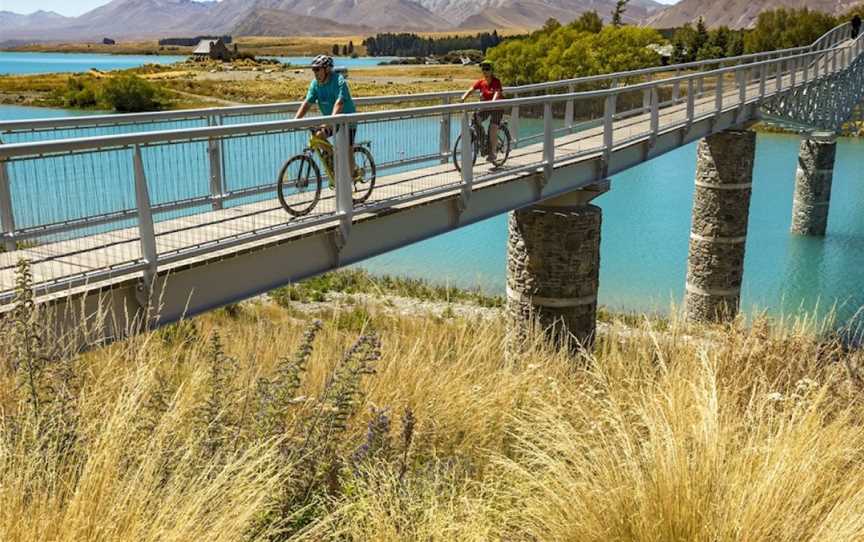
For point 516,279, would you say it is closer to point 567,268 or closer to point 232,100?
point 567,268

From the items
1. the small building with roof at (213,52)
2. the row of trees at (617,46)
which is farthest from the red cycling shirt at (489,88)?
the small building with roof at (213,52)

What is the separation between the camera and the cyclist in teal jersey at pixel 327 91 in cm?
870

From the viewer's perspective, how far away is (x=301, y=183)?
28.0ft

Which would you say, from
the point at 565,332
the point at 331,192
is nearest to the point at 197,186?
the point at 331,192

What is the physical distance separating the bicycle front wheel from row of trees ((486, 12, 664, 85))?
66559 mm

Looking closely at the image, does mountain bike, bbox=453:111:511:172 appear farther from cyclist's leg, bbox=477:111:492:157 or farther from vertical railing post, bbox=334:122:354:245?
vertical railing post, bbox=334:122:354:245

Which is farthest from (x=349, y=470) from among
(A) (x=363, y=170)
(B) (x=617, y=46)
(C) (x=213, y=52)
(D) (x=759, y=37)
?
(C) (x=213, y=52)

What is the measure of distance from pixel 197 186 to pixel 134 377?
185 inches

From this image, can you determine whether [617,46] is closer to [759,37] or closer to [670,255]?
[759,37]

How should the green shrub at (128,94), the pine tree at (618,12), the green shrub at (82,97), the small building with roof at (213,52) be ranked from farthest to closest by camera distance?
the small building with roof at (213,52) → the pine tree at (618,12) → the green shrub at (82,97) → the green shrub at (128,94)

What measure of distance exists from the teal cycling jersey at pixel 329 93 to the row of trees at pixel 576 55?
66.0 metres

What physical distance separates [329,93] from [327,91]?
30 mm

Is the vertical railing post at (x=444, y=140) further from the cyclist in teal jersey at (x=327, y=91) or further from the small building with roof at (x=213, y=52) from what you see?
the small building with roof at (x=213, y=52)

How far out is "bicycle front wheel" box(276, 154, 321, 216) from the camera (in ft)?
27.6
